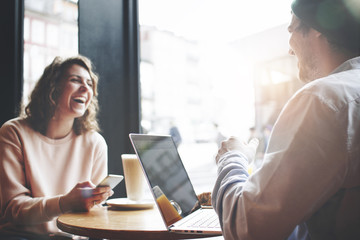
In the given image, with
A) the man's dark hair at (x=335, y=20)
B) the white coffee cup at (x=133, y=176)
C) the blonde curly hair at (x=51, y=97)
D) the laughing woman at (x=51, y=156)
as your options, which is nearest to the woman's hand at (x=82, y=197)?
the laughing woman at (x=51, y=156)

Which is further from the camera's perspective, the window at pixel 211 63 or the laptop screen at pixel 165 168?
the window at pixel 211 63

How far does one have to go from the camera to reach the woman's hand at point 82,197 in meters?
1.26

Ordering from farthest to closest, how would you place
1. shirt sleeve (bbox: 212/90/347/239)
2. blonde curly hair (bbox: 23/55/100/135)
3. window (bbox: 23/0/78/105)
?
window (bbox: 23/0/78/105) < blonde curly hair (bbox: 23/55/100/135) < shirt sleeve (bbox: 212/90/347/239)

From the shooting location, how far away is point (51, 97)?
175 cm

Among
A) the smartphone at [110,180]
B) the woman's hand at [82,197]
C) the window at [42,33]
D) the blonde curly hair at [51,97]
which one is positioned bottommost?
the woman's hand at [82,197]

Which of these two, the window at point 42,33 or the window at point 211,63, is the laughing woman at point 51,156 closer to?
the window at point 211,63

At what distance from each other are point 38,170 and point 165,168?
0.76 m

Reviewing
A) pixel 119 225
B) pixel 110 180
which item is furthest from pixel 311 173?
pixel 110 180

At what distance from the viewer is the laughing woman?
52.1 inches

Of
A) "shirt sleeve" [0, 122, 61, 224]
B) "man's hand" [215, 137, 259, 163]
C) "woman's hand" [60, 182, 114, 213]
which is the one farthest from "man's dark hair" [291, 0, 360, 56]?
"shirt sleeve" [0, 122, 61, 224]

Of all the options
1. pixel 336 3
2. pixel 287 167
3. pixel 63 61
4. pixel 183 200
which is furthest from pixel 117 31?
pixel 287 167

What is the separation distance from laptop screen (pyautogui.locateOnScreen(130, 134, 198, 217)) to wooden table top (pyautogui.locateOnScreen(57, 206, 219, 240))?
0.11 meters

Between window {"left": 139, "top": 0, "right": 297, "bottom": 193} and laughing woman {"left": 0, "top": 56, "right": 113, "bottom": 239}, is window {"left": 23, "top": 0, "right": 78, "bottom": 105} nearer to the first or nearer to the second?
window {"left": 139, "top": 0, "right": 297, "bottom": 193}

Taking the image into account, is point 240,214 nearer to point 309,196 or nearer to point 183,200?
point 309,196
